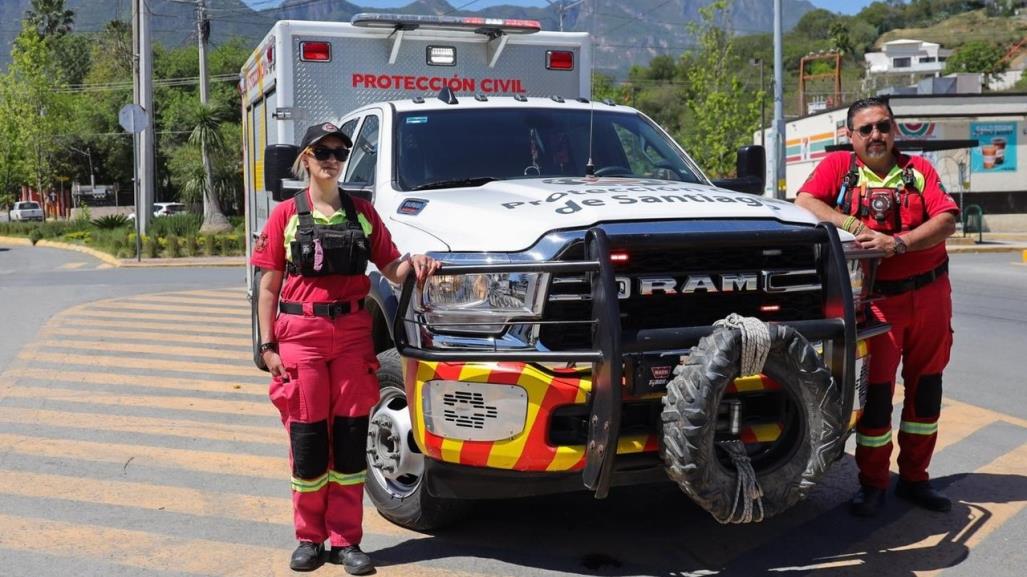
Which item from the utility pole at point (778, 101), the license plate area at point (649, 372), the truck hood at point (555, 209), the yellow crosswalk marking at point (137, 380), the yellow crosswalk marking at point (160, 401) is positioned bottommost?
the yellow crosswalk marking at point (160, 401)

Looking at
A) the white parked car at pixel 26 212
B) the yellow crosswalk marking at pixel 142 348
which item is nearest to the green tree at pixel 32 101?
the white parked car at pixel 26 212

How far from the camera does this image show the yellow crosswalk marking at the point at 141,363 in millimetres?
9562

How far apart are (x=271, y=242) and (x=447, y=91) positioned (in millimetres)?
2211

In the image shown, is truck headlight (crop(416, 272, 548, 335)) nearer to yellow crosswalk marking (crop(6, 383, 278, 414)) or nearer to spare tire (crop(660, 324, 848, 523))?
spare tire (crop(660, 324, 848, 523))

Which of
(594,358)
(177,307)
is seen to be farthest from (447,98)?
(177,307)

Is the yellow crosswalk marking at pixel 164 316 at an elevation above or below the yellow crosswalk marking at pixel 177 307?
below

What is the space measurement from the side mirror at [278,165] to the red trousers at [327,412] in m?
2.01

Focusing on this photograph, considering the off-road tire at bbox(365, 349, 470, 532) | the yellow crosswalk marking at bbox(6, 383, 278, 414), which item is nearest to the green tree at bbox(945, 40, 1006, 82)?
the yellow crosswalk marking at bbox(6, 383, 278, 414)

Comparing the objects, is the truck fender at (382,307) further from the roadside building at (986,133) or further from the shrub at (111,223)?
the roadside building at (986,133)

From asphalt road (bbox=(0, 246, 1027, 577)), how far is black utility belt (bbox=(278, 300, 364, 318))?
1113mm

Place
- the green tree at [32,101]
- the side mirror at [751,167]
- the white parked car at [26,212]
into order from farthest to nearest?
1. the white parked car at [26,212]
2. the green tree at [32,101]
3. the side mirror at [751,167]

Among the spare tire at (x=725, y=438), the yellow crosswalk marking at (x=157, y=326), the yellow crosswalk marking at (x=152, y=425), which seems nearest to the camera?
the spare tire at (x=725, y=438)

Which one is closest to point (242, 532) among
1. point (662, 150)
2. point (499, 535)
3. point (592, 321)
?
point (499, 535)

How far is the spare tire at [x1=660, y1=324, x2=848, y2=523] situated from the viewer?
13.5 feet
